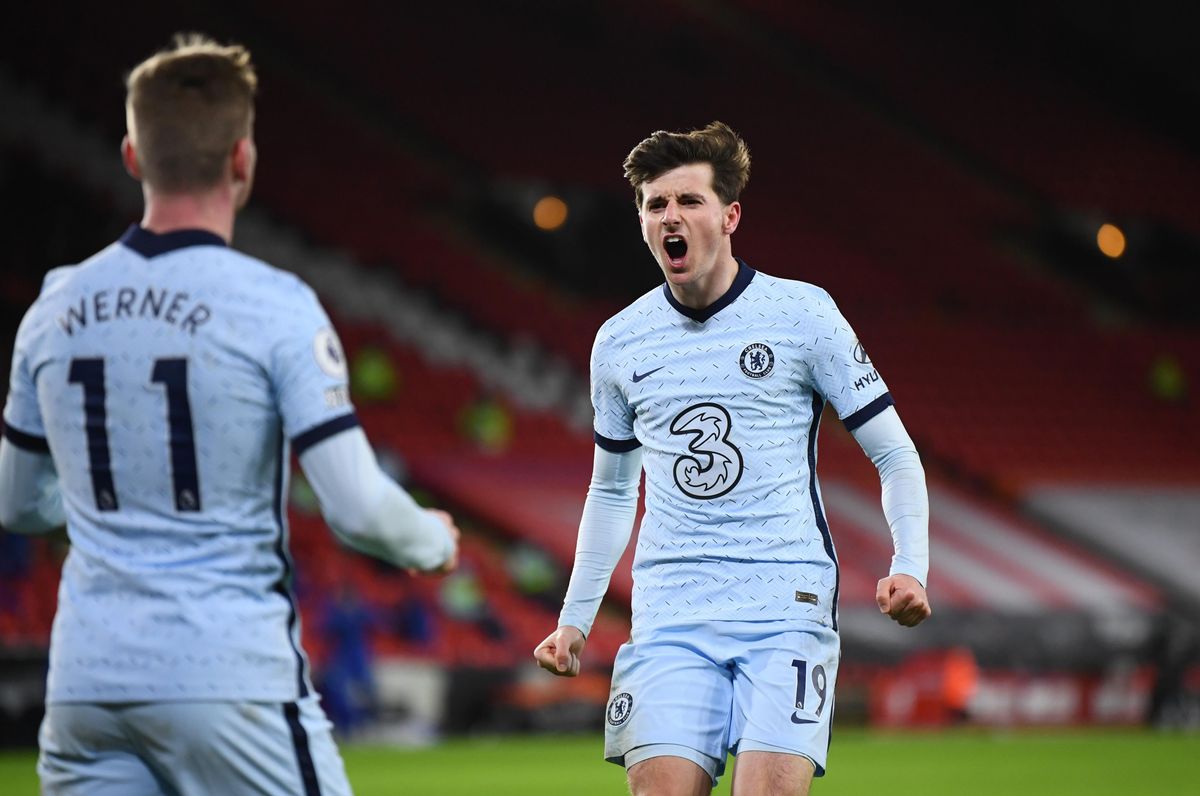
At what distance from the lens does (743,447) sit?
4609 mm

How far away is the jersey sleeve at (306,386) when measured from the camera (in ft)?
10.2

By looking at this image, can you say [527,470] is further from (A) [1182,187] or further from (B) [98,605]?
(B) [98,605]

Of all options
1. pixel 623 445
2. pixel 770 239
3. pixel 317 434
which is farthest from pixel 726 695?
pixel 770 239

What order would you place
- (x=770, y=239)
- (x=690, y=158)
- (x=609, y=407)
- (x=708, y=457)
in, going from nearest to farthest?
(x=708, y=457) → (x=690, y=158) → (x=609, y=407) → (x=770, y=239)

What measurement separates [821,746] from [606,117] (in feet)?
67.8

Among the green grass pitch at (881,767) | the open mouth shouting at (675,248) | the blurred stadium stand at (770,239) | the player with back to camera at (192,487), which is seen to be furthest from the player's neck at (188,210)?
the blurred stadium stand at (770,239)

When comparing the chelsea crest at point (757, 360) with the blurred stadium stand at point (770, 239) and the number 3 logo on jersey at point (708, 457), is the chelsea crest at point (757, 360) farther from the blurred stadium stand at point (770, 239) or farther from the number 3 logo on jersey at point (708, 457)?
the blurred stadium stand at point (770, 239)

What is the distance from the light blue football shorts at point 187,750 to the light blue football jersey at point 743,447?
5.22 feet

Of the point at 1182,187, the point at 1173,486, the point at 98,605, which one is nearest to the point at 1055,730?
the point at 1173,486

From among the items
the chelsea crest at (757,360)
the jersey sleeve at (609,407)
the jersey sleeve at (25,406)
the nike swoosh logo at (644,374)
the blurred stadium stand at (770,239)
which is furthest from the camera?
the blurred stadium stand at (770,239)

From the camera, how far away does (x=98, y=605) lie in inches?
124

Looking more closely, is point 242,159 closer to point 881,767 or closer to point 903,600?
point 903,600

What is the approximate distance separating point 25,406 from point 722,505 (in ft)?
6.29

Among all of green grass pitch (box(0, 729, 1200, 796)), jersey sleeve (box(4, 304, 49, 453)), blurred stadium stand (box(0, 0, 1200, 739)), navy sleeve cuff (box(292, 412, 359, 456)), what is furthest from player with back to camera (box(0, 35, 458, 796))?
blurred stadium stand (box(0, 0, 1200, 739))
